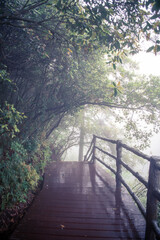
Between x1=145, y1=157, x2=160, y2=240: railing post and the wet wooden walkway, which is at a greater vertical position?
x1=145, y1=157, x2=160, y2=240: railing post

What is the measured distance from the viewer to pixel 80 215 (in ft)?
10.2

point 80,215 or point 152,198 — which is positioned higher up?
point 152,198

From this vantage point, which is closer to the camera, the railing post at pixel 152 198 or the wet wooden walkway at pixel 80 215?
the railing post at pixel 152 198

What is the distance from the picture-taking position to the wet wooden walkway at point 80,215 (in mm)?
2566

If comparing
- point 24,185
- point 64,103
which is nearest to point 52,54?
point 64,103

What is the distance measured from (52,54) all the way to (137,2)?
8.69 feet

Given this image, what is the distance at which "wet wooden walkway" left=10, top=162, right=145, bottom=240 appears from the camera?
257 centimetres

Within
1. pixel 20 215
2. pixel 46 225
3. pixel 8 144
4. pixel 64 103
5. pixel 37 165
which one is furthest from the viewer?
pixel 64 103

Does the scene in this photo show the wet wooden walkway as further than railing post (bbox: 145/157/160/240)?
Yes

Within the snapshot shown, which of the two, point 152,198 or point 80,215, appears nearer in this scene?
point 152,198

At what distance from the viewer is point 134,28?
11.0 ft

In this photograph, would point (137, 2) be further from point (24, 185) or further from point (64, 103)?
point (24, 185)

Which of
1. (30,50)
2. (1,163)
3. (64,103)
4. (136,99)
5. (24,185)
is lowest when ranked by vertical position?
(24,185)

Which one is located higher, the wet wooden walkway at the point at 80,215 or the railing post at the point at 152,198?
the railing post at the point at 152,198
